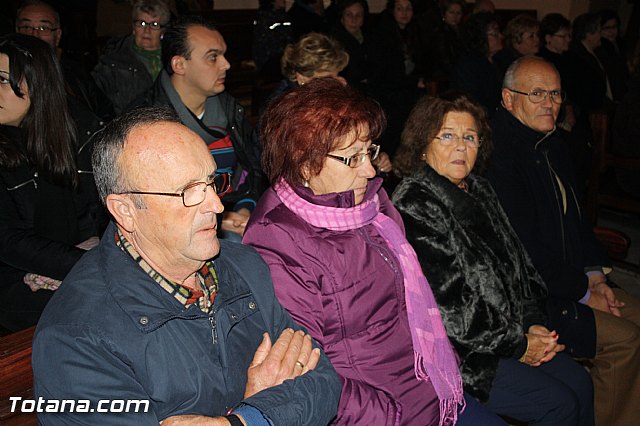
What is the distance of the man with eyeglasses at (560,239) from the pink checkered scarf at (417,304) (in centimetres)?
80

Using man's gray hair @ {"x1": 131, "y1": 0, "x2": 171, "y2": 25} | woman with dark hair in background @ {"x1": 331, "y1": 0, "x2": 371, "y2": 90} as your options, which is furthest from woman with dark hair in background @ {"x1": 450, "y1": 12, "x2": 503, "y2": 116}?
man's gray hair @ {"x1": 131, "y1": 0, "x2": 171, "y2": 25}

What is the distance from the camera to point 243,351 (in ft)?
5.20

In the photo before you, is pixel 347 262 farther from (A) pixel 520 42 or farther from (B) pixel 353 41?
(B) pixel 353 41

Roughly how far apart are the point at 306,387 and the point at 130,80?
123 inches

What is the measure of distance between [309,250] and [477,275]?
79cm

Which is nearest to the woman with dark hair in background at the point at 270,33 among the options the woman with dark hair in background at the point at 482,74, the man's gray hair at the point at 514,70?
the woman with dark hair in background at the point at 482,74

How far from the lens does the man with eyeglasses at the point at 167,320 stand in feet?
4.36

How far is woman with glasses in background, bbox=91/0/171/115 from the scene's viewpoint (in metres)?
4.14

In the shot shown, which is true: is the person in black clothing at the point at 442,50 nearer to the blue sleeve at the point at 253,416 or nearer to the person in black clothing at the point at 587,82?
the person in black clothing at the point at 587,82

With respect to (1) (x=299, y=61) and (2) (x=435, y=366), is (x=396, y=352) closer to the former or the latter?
(2) (x=435, y=366)

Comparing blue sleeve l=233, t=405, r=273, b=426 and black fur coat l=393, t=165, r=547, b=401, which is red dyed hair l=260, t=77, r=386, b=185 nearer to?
black fur coat l=393, t=165, r=547, b=401

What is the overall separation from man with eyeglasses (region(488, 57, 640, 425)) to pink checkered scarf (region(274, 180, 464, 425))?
2.62ft

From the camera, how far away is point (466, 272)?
237cm

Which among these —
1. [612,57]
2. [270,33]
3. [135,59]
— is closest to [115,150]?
[135,59]
